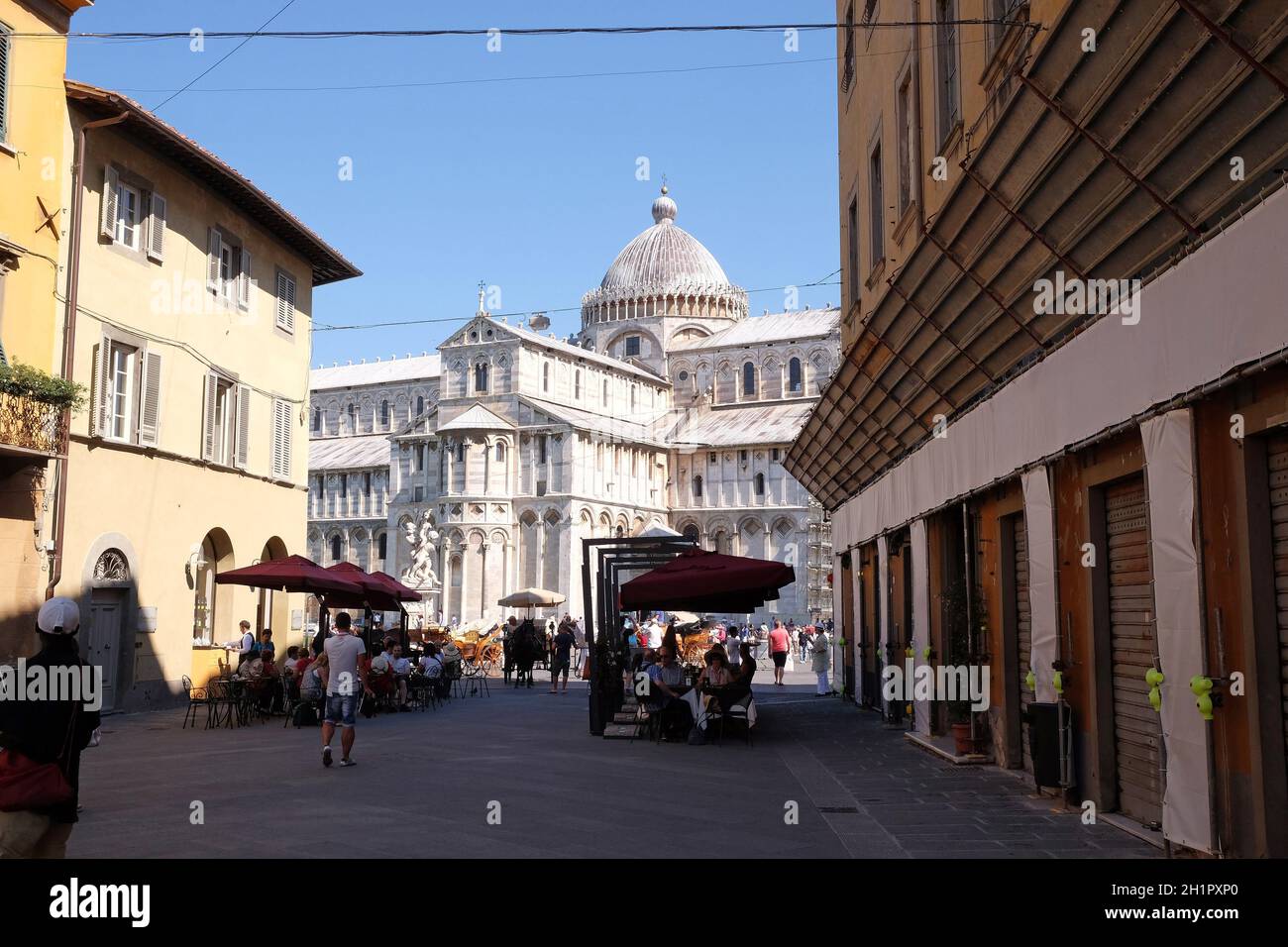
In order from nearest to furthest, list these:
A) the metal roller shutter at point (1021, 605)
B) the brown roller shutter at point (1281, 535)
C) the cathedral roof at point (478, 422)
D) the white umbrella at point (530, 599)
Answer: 1. the brown roller shutter at point (1281, 535)
2. the metal roller shutter at point (1021, 605)
3. the white umbrella at point (530, 599)
4. the cathedral roof at point (478, 422)

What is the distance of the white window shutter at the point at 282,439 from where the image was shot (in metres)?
25.5

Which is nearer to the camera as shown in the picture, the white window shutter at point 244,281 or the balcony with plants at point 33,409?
the balcony with plants at point 33,409

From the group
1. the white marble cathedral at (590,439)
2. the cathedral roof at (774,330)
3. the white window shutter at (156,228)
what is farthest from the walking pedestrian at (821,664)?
the cathedral roof at (774,330)

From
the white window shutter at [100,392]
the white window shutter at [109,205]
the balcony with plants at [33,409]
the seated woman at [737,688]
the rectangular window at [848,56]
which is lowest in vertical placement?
the seated woman at [737,688]

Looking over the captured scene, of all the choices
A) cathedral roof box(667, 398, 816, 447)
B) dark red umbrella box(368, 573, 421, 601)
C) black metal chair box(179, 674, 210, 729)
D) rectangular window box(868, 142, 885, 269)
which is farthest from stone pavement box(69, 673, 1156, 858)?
cathedral roof box(667, 398, 816, 447)

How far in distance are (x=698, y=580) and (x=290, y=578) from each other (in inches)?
247

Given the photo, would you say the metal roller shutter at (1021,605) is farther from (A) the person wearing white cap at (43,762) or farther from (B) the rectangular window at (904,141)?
(A) the person wearing white cap at (43,762)

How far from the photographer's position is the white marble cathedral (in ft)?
233

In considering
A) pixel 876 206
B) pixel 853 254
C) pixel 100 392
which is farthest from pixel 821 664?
pixel 100 392

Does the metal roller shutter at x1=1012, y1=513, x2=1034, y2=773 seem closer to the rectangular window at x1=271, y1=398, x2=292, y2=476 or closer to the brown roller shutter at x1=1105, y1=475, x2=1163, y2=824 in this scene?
the brown roller shutter at x1=1105, y1=475, x2=1163, y2=824

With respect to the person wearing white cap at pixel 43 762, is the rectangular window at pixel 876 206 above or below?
above

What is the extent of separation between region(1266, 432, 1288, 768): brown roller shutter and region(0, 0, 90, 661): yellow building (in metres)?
15.0

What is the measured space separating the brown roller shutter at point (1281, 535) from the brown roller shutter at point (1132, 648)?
1602 millimetres

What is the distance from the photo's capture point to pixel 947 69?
13.0 m
